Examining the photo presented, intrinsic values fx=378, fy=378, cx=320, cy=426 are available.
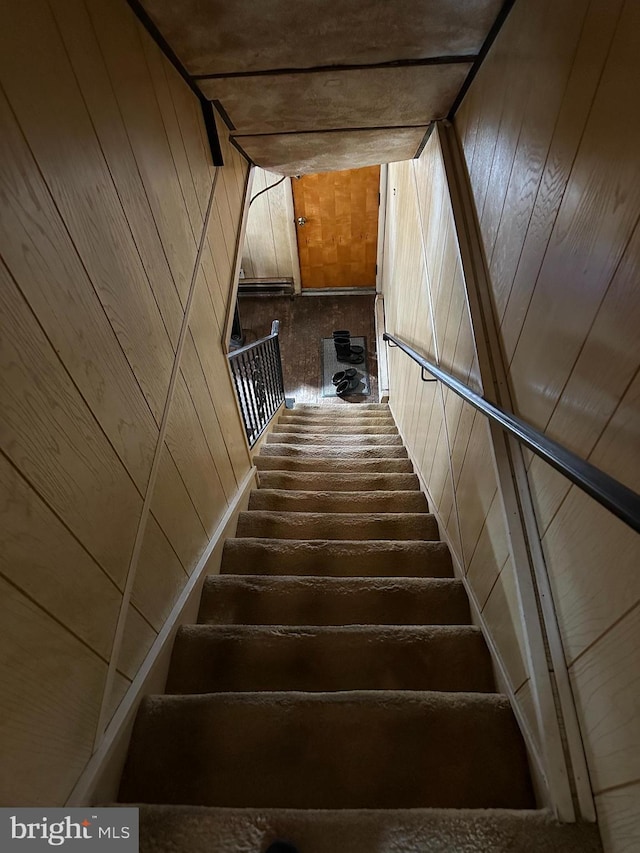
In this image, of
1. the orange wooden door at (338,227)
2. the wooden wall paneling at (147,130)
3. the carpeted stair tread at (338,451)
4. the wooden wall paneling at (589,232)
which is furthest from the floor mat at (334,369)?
the wooden wall paneling at (589,232)

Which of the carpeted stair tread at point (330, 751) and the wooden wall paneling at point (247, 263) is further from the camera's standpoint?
the wooden wall paneling at point (247, 263)

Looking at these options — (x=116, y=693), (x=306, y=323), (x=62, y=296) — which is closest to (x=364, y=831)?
(x=116, y=693)

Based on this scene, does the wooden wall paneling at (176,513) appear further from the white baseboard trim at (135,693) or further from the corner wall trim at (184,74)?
the corner wall trim at (184,74)

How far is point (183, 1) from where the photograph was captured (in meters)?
1.14

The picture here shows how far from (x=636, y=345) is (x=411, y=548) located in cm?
127

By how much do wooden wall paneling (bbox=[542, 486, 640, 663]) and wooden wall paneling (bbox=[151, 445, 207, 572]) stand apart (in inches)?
42.8

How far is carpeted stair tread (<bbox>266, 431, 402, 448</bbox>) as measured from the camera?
10.2 feet

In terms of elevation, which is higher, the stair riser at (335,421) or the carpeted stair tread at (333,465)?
the stair riser at (335,421)

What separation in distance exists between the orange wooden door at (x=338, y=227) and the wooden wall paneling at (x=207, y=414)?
444 cm

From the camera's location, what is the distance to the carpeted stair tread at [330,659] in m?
1.16

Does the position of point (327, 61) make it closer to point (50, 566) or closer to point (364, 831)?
point (50, 566)

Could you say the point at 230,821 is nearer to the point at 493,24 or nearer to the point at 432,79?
the point at 493,24

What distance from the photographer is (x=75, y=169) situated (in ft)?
2.67

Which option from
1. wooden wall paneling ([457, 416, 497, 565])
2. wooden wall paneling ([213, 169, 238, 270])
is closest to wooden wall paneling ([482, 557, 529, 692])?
wooden wall paneling ([457, 416, 497, 565])
